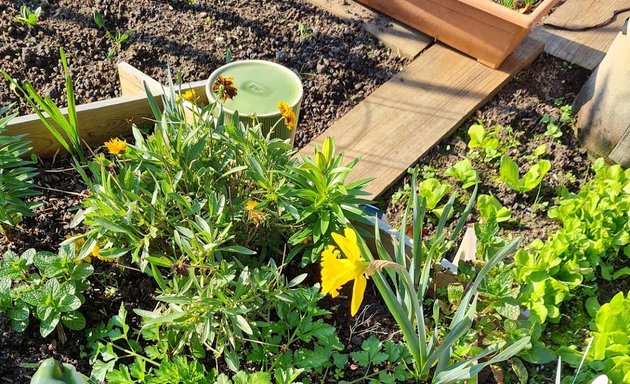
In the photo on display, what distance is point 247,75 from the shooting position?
2.20m

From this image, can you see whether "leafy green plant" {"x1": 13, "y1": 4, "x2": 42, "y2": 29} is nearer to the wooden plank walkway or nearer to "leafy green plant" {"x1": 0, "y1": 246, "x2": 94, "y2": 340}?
"leafy green plant" {"x1": 0, "y1": 246, "x2": 94, "y2": 340}

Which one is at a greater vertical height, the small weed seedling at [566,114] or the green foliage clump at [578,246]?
the small weed seedling at [566,114]

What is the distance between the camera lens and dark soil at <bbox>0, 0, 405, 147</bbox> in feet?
8.37

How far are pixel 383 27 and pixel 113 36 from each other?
119 centimetres

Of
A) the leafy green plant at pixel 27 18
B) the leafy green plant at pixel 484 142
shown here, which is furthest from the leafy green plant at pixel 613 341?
the leafy green plant at pixel 27 18

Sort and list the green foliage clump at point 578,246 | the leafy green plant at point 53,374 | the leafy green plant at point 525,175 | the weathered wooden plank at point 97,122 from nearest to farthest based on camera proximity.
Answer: the leafy green plant at point 53,374 < the green foliage clump at point 578,246 < the weathered wooden plank at point 97,122 < the leafy green plant at point 525,175

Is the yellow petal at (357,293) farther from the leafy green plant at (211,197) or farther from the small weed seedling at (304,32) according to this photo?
the small weed seedling at (304,32)

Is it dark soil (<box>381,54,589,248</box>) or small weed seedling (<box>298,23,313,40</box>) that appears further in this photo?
small weed seedling (<box>298,23,313,40</box>)

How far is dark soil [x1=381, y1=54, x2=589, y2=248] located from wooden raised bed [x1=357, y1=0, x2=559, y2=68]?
19 cm

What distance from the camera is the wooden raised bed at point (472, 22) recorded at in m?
2.62

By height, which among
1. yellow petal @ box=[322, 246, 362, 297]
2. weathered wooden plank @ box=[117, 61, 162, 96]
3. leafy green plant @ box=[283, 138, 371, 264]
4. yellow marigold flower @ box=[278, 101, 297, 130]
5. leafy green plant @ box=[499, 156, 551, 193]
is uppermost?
yellow petal @ box=[322, 246, 362, 297]

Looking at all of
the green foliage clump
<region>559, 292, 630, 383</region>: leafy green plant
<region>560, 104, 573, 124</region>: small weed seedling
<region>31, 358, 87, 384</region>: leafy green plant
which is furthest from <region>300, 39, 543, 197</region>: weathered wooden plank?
<region>31, 358, 87, 384</region>: leafy green plant

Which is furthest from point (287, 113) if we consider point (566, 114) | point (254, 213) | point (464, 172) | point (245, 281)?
point (566, 114)

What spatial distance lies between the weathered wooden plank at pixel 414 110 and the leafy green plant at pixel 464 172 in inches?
6.2
